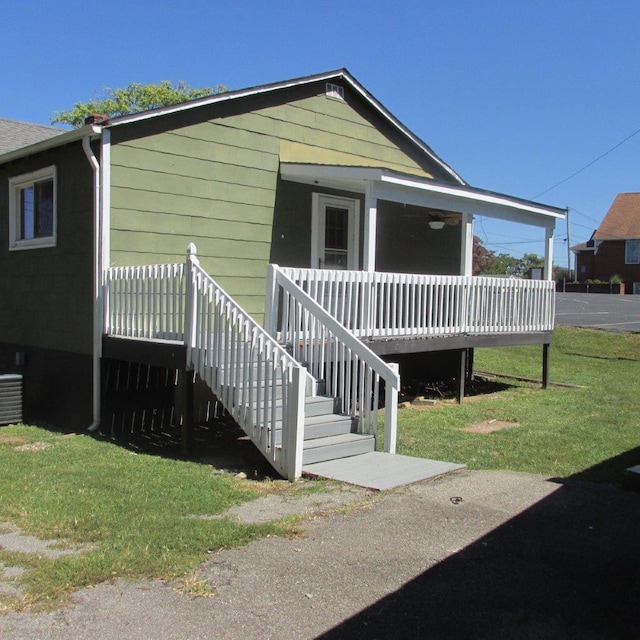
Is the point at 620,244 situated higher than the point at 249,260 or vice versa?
the point at 620,244

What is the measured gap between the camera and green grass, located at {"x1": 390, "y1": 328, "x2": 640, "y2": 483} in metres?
7.45

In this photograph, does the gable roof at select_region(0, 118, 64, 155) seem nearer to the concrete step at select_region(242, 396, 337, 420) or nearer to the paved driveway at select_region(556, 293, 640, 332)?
the concrete step at select_region(242, 396, 337, 420)

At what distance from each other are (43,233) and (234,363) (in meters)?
5.04

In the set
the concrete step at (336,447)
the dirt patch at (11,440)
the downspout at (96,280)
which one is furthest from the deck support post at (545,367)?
the dirt patch at (11,440)

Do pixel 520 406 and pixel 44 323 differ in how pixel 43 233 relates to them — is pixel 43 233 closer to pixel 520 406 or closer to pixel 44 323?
pixel 44 323

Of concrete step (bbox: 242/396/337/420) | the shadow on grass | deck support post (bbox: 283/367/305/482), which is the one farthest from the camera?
concrete step (bbox: 242/396/337/420)

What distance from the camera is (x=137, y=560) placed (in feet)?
14.6

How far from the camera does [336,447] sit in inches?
291

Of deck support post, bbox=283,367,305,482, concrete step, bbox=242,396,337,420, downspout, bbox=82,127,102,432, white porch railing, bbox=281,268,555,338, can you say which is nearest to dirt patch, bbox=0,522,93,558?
deck support post, bbox=283,367,305,482

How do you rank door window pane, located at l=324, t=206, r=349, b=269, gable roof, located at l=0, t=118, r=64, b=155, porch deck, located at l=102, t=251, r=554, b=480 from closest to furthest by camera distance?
porch deck, located at l=102, t=251, r=554, b=480 → door window pane, located at l=324, t=206, r=349, b=269 → gable roof, located at l=0, t=118, r=64, b=155

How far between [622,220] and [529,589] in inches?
2180

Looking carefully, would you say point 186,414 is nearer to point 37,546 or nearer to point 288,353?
point 288,353

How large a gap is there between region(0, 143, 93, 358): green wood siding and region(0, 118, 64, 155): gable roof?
2.06m

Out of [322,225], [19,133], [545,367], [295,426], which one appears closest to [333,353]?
[295,426]
